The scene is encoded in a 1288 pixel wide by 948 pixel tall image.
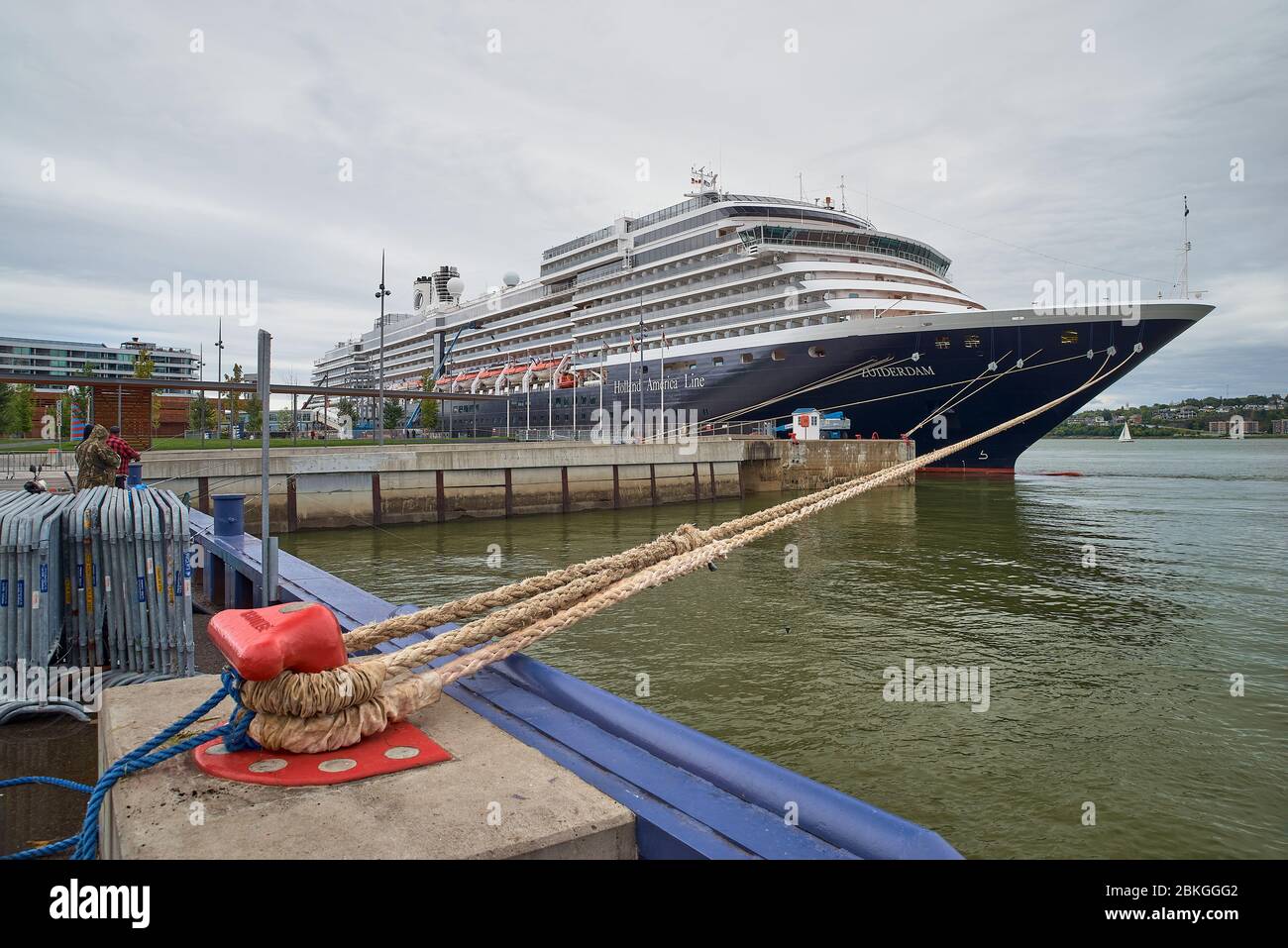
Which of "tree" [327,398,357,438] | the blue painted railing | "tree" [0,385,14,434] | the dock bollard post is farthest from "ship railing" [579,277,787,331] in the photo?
"tree" [0,385,14,434]

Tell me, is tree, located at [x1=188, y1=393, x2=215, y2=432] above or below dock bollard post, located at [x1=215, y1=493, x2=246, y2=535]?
above

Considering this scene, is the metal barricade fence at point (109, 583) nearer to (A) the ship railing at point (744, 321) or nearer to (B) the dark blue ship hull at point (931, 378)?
(B) the dark blue ship hull at point (931, 378)

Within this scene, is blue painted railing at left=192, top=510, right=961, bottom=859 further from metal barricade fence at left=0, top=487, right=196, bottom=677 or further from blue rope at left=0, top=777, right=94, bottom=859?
metal barricade fence at left=0, top=487, right=196, bottom=677

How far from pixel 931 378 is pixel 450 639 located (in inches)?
1410

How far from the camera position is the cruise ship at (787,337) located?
34281 millimetres

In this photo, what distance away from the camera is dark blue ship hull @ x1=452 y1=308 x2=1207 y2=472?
33.8 metres

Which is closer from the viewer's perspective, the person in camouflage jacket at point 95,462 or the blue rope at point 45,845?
the blue rope at point 45,845

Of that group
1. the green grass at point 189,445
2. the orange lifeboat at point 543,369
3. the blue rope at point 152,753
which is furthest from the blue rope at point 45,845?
the orange lifeboat at point 543,369

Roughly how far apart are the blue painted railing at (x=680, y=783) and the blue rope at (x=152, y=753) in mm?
1022

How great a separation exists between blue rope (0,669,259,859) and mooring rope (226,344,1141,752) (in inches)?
2.1

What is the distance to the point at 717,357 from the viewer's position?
42062 mm

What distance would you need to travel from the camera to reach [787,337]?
126 ft
